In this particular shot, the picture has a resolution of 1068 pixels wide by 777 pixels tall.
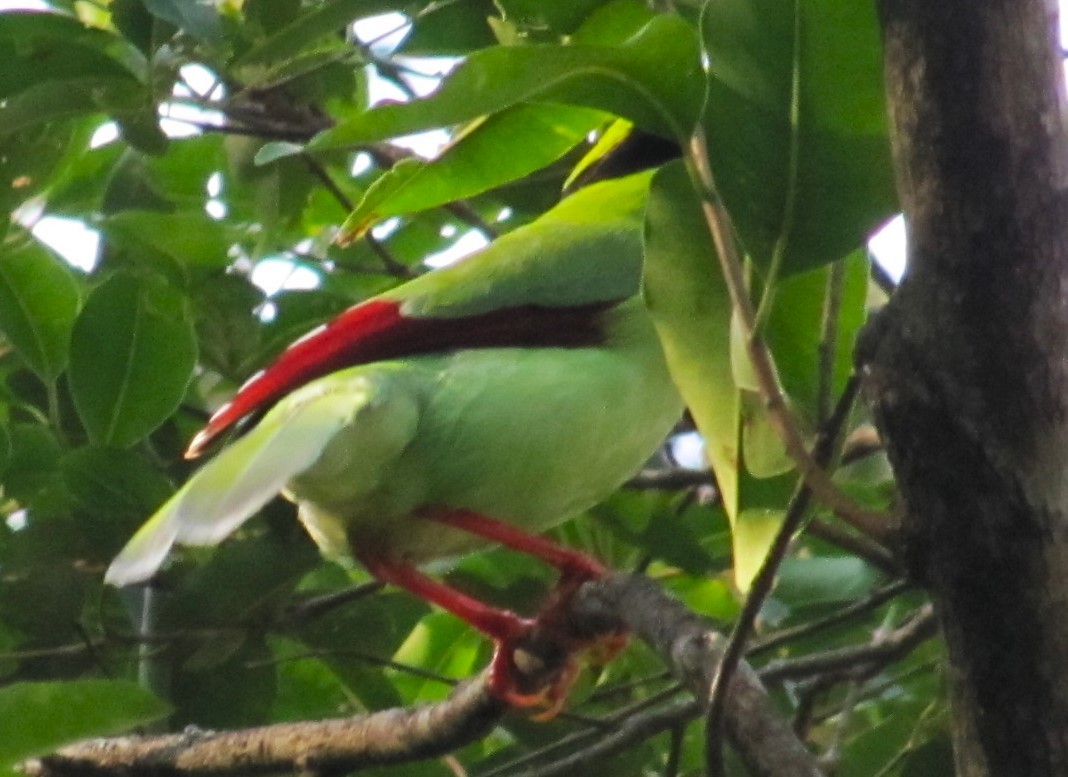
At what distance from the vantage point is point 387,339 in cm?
205

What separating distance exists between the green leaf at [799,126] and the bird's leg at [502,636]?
2.12 feet

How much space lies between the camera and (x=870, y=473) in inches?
107

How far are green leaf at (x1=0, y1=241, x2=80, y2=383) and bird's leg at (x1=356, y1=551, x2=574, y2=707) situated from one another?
0.69 metres

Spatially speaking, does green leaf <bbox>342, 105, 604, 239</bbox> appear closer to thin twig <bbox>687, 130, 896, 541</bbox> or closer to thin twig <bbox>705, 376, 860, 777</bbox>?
thin twig <bbox>687, 130, 896, 541</bbox>

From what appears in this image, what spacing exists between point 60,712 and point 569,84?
0.99 meters

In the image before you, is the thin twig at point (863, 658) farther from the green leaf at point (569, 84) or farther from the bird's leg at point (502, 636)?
the green leaf at point (569, 84)

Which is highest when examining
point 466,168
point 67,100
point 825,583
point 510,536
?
point 67,100

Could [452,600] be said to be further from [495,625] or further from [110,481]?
[110,481]

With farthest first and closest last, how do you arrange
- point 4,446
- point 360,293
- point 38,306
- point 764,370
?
point 360,293 → point 38,306 → point 4,446 → point 764,370

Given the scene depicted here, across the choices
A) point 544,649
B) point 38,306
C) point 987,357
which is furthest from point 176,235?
point 987,357

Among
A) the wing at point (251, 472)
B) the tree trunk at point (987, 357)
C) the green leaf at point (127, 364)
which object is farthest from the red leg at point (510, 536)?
the tree trunk at point (987, 357)

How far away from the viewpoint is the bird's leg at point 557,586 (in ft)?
5.86

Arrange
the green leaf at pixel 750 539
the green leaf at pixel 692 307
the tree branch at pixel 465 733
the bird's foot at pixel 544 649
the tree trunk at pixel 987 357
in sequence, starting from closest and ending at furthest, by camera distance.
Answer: the tree trunk at pixel 987 357
the tree branch at pixel 465 733
the green leaf at pixel 692 307
the green leaf at pixel 750 539
the bird's foot at pixel 544 649

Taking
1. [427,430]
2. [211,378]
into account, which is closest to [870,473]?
[427,430]
